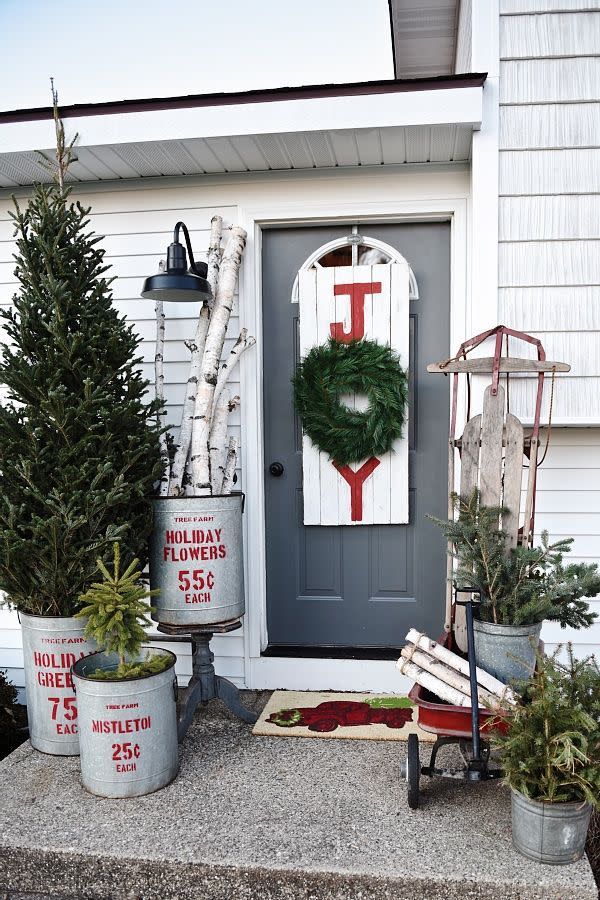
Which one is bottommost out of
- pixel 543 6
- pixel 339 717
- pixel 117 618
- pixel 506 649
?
pixel 339 717

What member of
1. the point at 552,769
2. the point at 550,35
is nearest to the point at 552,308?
the point at 550,35

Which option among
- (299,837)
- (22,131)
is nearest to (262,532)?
(299,837)

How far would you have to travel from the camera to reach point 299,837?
2363 mm

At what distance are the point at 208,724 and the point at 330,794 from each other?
0.86 m

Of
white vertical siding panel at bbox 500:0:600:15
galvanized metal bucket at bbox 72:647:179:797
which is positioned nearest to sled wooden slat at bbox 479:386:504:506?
galvanized metal bucket at bbox 72:647:179:797

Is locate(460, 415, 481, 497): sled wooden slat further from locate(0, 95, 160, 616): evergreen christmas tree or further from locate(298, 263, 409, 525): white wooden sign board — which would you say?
locate(0, 95, 160, 616): evergreen christmas tree

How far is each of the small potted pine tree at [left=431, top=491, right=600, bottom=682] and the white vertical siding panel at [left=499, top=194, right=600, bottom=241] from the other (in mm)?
1343

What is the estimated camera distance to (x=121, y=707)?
2629mm

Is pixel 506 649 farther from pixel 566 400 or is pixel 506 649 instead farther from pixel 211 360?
pixel 211 360

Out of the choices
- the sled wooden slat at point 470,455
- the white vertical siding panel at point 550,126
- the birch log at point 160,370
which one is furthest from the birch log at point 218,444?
the white vertical siding panel at point 550,126

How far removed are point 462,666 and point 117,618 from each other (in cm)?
128

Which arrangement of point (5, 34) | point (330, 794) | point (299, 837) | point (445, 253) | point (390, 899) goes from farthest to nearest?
point (5, 34)
point (445, 253)
point (330, 794)
point (299, 837)
point (390, 899)

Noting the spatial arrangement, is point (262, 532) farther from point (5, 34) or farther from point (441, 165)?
point (5, 34)

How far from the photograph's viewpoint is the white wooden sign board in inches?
144
